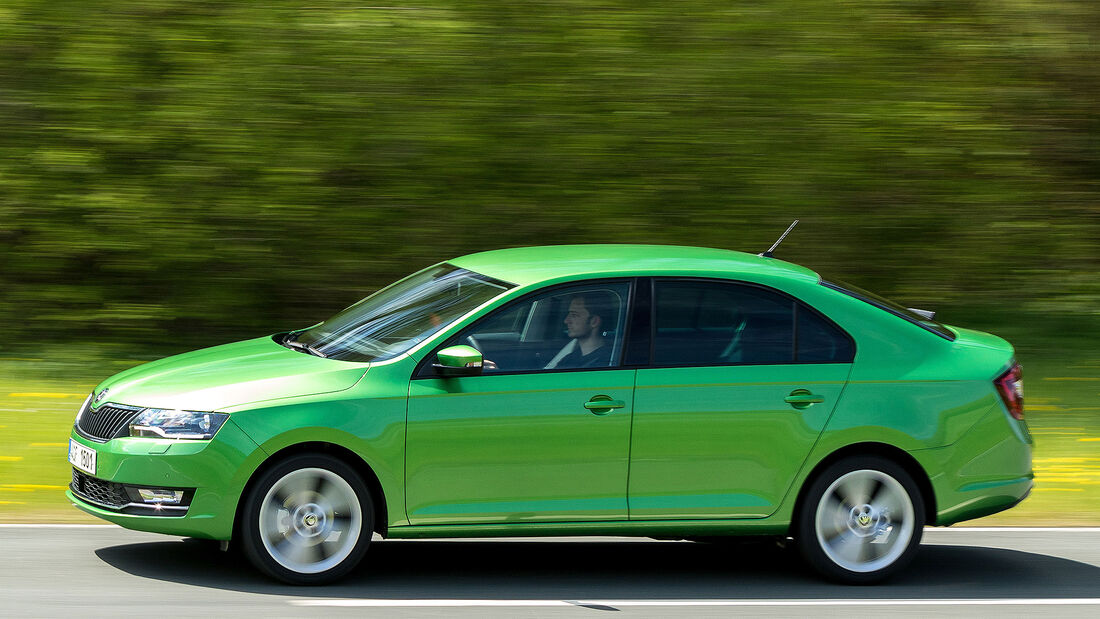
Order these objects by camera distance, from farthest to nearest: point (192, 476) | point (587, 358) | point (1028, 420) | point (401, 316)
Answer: point (1028, 420)
point (401, 316)
point (587, 358)
point (192, 476)

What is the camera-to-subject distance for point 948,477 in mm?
6082

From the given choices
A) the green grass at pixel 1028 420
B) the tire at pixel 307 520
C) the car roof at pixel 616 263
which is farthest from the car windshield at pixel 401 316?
the green grass at pixel 1028 420

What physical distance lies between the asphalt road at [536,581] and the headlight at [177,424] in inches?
27.5

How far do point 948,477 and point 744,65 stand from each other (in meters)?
7.14

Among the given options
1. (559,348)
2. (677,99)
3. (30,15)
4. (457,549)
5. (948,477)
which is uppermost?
(30,15)

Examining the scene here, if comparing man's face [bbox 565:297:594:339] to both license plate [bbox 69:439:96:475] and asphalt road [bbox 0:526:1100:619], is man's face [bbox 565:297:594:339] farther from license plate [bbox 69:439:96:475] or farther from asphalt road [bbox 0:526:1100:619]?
license plate [bbox 69:439:96:475]

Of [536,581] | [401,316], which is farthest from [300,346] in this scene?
[536,581]

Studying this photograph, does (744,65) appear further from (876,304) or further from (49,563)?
(49,563)

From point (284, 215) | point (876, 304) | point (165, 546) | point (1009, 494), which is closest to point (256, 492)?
point (165, 546)

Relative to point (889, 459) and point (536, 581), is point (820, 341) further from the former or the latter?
point (536, 581)

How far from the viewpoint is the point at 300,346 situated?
20.8 ft

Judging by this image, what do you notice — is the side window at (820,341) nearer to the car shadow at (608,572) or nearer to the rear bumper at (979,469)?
the rear bumper at (979,469)

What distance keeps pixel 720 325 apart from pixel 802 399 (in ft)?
1.65

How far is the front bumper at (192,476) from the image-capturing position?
5.52 meters
